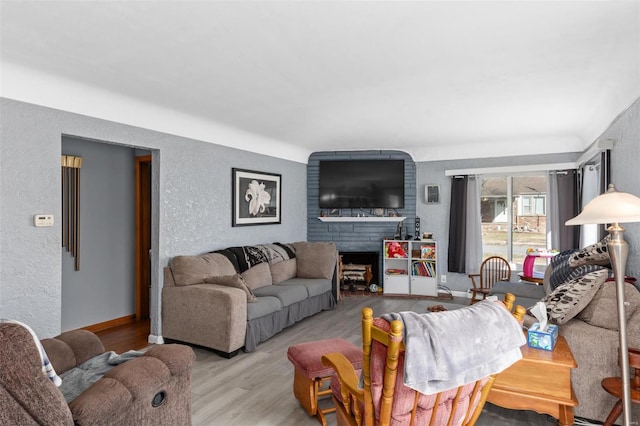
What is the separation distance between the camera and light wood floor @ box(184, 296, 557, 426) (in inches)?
106

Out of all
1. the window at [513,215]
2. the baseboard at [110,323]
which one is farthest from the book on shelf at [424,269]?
the baseboard at [110,323]

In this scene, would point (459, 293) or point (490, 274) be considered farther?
point (459, 293)

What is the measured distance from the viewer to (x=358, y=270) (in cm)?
687

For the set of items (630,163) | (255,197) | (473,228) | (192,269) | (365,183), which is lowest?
(192,269)

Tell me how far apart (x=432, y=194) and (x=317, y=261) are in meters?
2.35

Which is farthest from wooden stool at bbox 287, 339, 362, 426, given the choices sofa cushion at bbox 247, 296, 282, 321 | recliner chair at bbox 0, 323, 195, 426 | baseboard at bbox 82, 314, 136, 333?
baseboard at bbox 82, 314, 136, 333

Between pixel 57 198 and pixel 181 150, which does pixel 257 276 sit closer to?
pixel 181 150

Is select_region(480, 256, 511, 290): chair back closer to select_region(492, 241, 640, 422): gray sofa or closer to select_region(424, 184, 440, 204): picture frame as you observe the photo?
select_region(424, 184, 440, 204): picture frame

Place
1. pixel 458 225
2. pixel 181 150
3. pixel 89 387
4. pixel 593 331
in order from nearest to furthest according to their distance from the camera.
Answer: pixel 89 387 → pixel 593 331 → pixel 181 150 → pixel 458 225

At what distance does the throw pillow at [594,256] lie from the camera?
10.7 feet

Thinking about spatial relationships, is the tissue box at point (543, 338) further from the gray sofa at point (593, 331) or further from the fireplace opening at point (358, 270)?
the fireplace opening at point (358, 270)

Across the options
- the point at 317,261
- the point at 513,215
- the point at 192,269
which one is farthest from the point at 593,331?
the point at 513,215

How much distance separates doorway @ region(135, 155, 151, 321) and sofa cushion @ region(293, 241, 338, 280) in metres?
2.01

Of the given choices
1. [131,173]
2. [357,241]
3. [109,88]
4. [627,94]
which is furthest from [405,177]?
[109,88]
